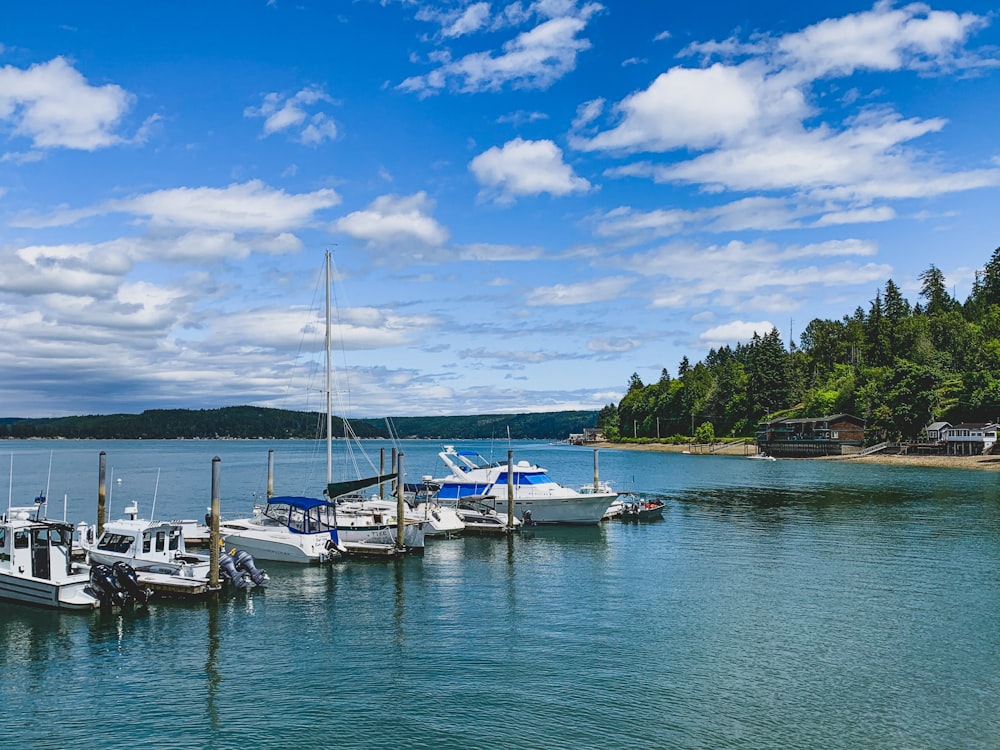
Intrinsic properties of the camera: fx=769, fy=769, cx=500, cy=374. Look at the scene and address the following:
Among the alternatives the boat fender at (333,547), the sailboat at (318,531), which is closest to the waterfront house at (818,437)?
the sailboat at (318,531)

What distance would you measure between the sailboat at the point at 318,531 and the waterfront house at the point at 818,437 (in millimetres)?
129186

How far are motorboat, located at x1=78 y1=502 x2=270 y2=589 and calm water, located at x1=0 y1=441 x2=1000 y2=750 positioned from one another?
165 centimetres

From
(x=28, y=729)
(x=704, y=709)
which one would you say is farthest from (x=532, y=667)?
(x=28, y=729)

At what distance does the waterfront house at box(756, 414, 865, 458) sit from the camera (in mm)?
155000

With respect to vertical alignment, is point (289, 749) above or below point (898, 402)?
Answer: below

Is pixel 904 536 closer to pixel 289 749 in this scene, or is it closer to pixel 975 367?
pixel 289 749

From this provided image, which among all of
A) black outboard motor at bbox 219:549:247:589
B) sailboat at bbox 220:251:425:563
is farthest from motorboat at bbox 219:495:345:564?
black outboard motor at bbox 219:549:247:589

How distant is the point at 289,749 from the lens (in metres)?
18.7

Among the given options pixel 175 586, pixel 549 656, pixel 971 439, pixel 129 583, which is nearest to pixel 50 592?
pixel 129 583

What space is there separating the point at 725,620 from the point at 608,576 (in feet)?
32.2

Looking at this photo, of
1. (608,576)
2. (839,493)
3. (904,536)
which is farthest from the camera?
(839,493)

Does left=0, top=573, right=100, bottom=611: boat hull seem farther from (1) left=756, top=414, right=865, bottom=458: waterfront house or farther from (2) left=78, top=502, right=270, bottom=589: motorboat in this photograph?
(1) left=756, top=414, right=865, bottom=458: waterfront house

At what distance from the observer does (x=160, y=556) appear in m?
35.4

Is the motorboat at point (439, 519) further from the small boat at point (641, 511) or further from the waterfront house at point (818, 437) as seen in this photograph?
the waterfront house at point (818, 437)
